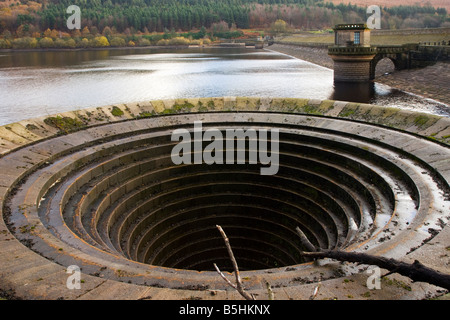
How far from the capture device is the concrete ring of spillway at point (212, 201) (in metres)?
9.69

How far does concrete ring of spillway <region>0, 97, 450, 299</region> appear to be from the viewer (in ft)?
31.8

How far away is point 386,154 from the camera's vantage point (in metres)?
17.3

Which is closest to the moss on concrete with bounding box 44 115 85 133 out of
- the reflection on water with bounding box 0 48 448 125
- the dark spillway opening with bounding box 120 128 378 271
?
the dark spillway opening with bounding box 120 128 378 271

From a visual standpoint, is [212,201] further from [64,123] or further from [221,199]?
[64,123]

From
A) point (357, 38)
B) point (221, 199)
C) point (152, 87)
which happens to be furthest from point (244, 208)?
point (357, 38)

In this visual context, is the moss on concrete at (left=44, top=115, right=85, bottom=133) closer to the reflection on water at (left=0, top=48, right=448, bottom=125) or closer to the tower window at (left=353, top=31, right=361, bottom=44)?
the reflection on water at (left=0, top=48, right=448, bottom=125)

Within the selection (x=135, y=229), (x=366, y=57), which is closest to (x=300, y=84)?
(x=366, y=57)

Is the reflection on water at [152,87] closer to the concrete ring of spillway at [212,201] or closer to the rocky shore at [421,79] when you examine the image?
the rocky shore at [421,79]

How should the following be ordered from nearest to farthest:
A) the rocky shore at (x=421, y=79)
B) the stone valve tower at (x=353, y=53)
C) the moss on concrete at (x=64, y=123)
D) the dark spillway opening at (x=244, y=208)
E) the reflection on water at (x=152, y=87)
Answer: the dark spillway opening at (x=244, y=208)
the moss on concrete at (x=64, y=123)
the reflection on water at (x=152, y=87)
the rocky shore at (x=421, y=79)
the stone valve tower at (x=353, y=53)

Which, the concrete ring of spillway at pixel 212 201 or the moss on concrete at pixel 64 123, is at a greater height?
the moss on concrete at pixel 64 123

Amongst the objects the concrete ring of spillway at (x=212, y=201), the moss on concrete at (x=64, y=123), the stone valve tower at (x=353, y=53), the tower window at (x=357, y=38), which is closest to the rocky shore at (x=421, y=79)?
the stone valve tower at (x=353, y=53)

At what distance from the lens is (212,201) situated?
21344 millimetres

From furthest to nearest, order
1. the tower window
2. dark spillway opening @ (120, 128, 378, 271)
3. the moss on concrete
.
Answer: the tower window, the moss on concrete, dark spillway opening @ (120, 128, 378, 271)
